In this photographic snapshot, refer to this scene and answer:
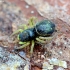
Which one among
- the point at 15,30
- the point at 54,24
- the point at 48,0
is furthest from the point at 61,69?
the point at 48,0

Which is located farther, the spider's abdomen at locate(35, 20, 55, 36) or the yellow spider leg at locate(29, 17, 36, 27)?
the yellow spider leg at locate(29, 17, 36, 27)

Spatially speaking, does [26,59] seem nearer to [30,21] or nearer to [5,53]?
[5,53]

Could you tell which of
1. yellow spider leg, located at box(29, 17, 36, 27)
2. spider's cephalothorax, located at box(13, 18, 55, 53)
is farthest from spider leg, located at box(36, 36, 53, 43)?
yellow spider leg, located at box(29, 17, 36, 27)

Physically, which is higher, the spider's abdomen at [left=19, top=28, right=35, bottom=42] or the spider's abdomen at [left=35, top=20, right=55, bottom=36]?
the spider's abdomen at [left=35, top=20, right=55, bottom=36]

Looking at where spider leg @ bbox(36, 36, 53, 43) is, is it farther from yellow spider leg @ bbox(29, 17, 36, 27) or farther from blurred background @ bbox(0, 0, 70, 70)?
yellow spider leg @ bbox(29, 17, 36, 27)

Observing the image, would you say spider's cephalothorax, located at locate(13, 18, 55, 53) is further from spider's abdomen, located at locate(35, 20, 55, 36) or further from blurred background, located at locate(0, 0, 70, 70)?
blurred background, located at locate(0, 0, 70, 70)

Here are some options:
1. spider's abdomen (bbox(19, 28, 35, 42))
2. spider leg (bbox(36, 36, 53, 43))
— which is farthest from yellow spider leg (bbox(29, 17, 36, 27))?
spider leg (bbox(36, 36, 53, 43))

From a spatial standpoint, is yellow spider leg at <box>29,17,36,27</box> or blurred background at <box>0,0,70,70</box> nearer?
blurred background at <box>0,0,70,70</box>
